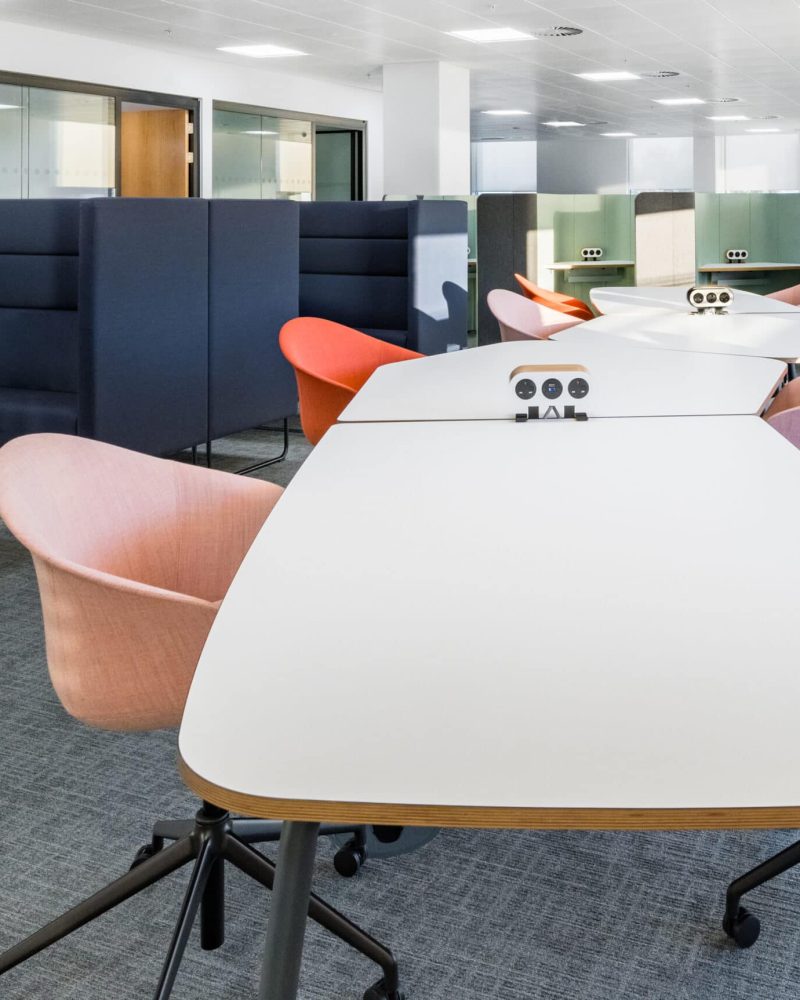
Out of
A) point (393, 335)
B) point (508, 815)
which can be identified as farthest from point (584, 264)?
point (508, 815)

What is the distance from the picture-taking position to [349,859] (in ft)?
6.40

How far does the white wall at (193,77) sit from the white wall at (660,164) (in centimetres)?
869

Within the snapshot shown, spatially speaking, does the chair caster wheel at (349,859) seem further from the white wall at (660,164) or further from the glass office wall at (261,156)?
the white wall at (660,164)

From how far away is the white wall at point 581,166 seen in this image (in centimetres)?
2183

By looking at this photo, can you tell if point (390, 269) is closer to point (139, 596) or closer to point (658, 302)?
point (658, 302)

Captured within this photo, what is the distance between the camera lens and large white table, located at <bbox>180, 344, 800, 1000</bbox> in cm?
80

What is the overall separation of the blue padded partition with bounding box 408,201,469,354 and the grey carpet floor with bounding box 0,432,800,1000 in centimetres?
445

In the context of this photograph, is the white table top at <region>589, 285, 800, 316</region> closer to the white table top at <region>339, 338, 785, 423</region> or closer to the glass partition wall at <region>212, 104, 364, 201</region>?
the white table top at <region>339, 338, 785, 423</region>

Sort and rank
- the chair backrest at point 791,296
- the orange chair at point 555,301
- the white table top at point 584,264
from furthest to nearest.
A: 1. the white table top at point 584,264
2. the chair backrest at point 791,296
3. the orange chair at point 555,301

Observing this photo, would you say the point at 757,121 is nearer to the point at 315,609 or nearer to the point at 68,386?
the point at 68,386

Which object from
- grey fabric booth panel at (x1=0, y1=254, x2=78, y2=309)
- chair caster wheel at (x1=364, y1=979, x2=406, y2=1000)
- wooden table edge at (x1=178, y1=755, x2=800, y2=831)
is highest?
grey fabric booth panel at (x1=0, y1=254, x2=78, y2=309)

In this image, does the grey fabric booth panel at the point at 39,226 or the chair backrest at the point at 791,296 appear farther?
the chair backrest at the point at 791,296

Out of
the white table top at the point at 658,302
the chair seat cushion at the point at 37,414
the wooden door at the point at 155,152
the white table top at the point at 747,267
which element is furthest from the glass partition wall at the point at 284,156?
the chair seat cushion at the point at 37,414

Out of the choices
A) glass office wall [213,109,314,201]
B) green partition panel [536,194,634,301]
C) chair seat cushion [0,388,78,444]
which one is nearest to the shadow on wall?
chair seat cushion [0,388,78,444]
